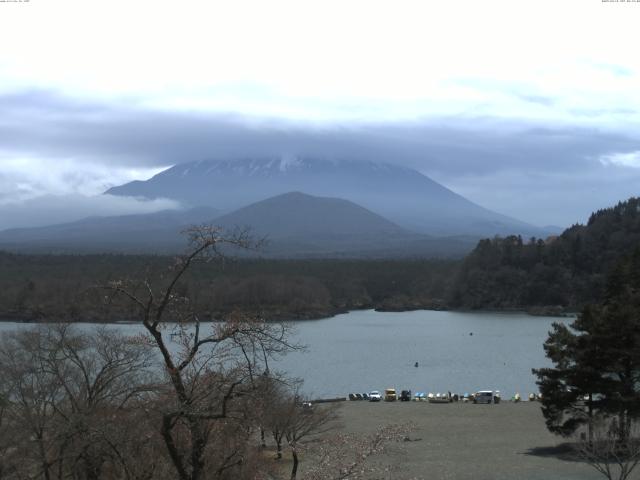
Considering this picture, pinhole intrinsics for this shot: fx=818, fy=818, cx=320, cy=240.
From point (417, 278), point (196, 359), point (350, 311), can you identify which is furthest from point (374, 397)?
point (417, 278)

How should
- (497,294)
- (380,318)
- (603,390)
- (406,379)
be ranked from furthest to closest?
1. (497,294)
2. (380,318)
3. (406,379)
4. (603,390)

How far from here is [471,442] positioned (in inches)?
760

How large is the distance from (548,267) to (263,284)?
27590 mm

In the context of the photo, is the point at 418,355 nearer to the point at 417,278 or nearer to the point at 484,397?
the point at 484,397

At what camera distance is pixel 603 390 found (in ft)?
53.3

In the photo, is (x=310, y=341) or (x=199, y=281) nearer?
(x=310, y=341)

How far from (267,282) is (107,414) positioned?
6417cm

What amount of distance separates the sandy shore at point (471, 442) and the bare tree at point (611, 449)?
653mm

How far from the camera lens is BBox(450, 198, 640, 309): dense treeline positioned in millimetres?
77250

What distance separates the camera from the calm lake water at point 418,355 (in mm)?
32406

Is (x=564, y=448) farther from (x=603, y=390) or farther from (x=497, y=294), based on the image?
(x=497, y=294)

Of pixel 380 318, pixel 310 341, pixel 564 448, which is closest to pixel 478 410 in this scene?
pixel 564 448

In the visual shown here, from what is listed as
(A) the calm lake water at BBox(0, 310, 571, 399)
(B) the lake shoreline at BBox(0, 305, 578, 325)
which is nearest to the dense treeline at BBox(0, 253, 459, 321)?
(B) the lake shoreline at BBox(0, 305, 578, 325)

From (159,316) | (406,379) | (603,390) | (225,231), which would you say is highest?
(225,231)
